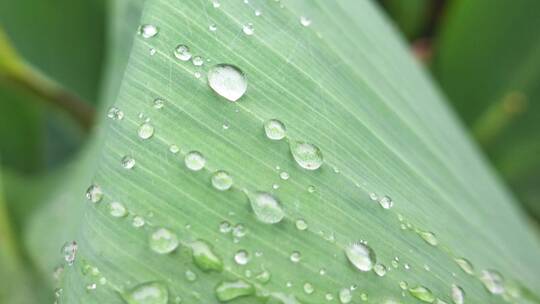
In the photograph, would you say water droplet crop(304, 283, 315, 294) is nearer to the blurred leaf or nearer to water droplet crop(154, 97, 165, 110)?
water droplet crop(154, 97, 165, 110)

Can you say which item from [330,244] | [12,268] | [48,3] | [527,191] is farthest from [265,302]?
[527,191]

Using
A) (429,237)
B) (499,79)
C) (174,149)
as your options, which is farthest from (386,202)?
(499,79)

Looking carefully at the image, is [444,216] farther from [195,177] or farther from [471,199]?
[195,177]

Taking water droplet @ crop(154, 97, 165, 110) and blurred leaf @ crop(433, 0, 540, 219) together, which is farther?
blurred leaf @ crop(433, 0, 540, 219)

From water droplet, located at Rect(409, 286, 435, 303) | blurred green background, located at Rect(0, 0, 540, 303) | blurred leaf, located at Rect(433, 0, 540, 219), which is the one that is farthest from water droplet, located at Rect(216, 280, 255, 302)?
blurred leaf, located at Rect(433, 0, 540, 219)

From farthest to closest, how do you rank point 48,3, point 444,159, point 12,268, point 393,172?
point 48,3
point 12,268
point 444,159
point 393,172

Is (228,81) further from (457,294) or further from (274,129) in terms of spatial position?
A: (457,294)
